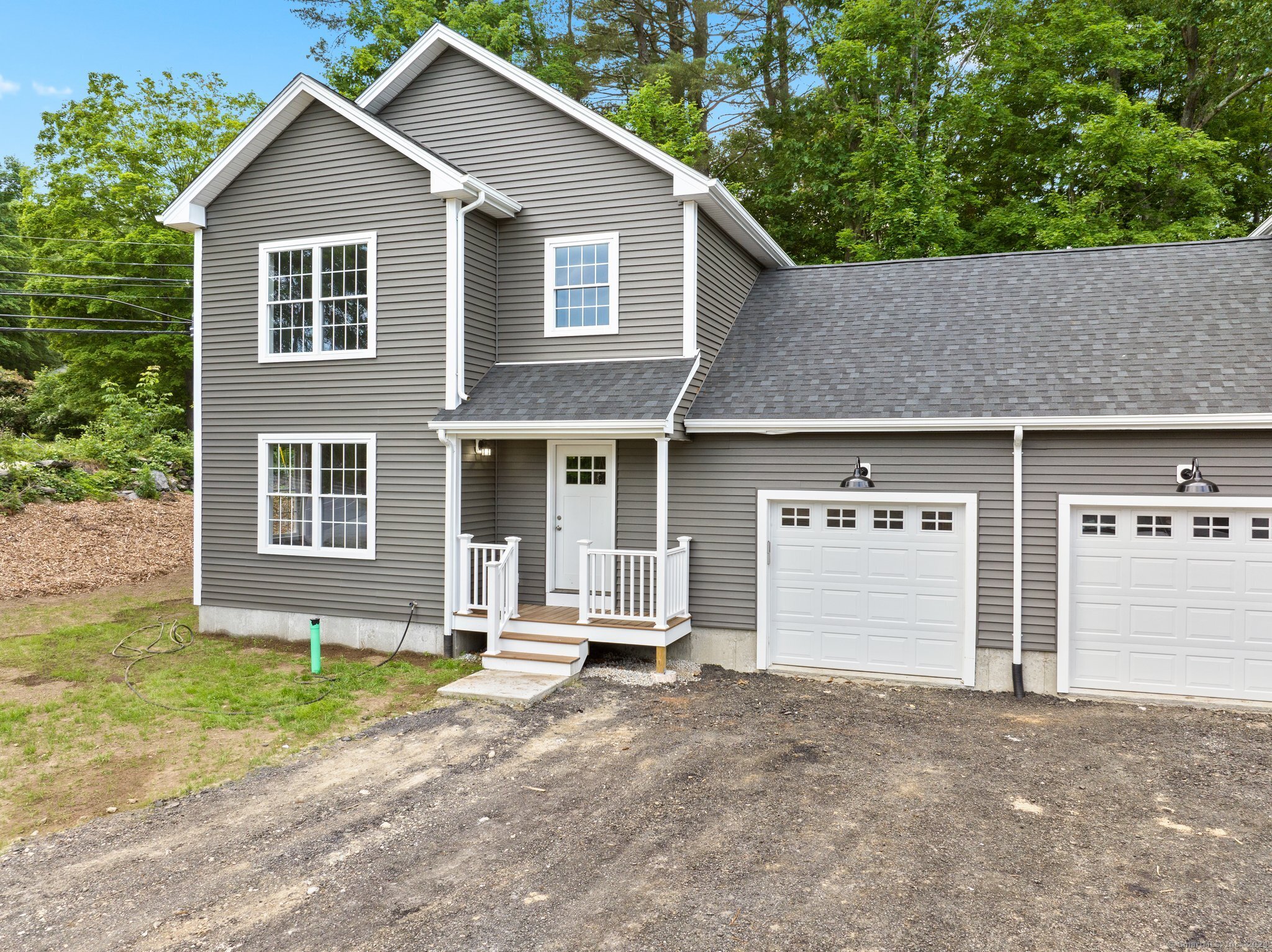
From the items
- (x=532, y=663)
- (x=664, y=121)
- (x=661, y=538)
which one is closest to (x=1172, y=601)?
(x=661, y=538)

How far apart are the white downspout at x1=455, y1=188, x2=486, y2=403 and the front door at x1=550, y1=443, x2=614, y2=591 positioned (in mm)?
1464

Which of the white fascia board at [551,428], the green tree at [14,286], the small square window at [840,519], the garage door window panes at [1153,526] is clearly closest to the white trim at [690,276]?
the white fascia board at [551,428]

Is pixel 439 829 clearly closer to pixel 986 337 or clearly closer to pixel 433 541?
pixel 433 541

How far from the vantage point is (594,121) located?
9.74m

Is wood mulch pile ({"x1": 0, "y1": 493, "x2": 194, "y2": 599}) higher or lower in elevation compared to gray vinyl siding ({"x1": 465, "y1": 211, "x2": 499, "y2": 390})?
lower

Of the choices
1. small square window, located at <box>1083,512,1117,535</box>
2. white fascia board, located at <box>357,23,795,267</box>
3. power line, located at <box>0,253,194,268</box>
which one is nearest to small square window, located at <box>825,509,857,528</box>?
small square window, located at <box>1083,512,1117,535</box>

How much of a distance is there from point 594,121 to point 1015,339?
5877mm

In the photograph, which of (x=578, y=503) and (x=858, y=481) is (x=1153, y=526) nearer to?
(x=858, y=481)

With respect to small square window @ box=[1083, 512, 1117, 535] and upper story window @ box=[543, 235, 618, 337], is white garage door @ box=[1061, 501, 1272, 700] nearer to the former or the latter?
small square window @ box=[1083, 512, 1117, 535]

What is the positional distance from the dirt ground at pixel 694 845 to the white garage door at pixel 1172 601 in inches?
26.6

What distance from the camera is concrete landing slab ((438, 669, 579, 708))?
770cm

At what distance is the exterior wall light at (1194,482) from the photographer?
732cm

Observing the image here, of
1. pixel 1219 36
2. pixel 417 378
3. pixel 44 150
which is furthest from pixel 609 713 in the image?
pixel 44 150

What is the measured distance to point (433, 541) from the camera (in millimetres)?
9477
